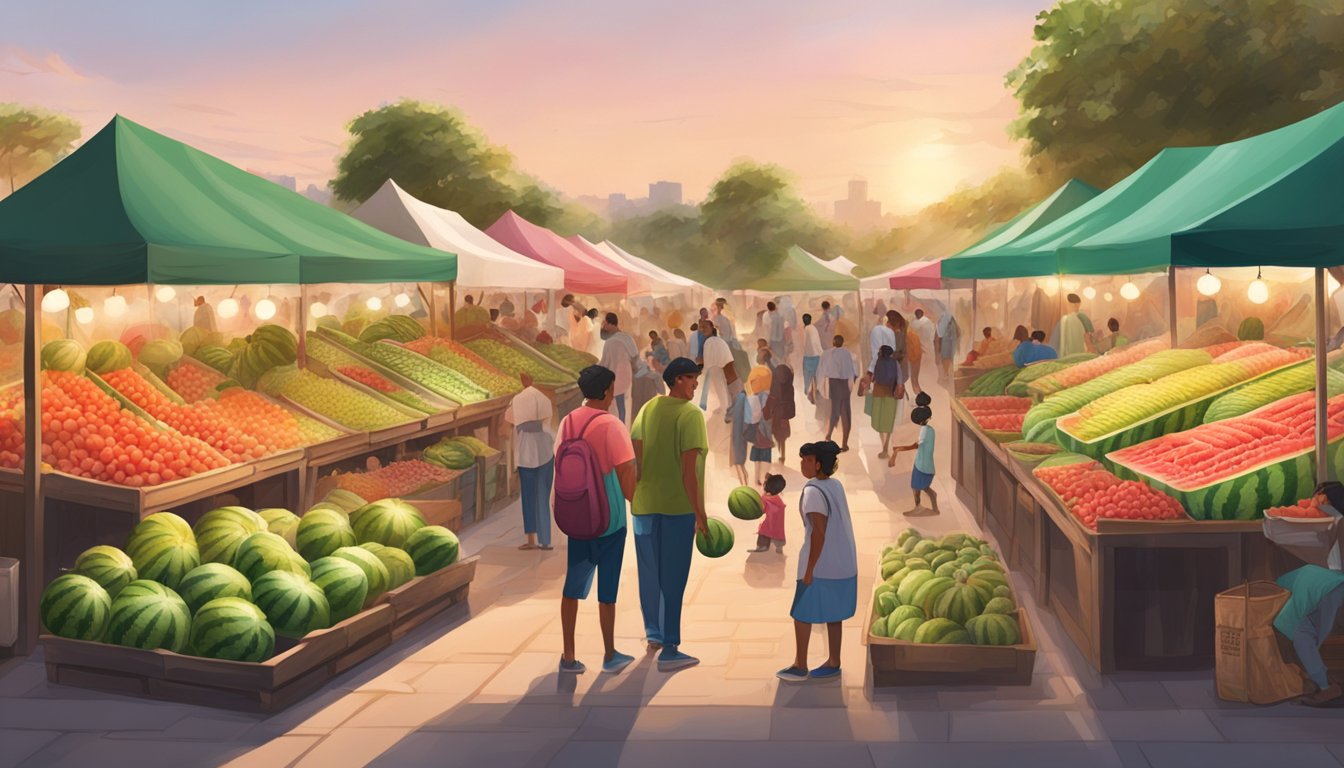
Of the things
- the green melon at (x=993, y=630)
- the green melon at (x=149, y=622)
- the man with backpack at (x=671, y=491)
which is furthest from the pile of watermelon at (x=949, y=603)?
the green melon at (x=149, y=622)

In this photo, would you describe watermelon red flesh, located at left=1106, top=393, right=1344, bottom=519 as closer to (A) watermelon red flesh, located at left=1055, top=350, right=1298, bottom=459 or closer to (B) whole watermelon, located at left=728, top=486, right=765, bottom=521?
(A) watermelon red flesh, located at left=1055, top=350, right=1298, bottom=459

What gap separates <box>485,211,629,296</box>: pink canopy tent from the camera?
76.6 ft

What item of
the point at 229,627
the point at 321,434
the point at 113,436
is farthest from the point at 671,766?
the point at 321,434

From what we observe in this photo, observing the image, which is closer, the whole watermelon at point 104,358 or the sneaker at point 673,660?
the sneaker at point 673,660

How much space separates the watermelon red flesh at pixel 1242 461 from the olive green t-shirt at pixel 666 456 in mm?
3073

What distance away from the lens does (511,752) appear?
6469 millimetres

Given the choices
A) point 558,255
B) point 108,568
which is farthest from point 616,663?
point 558,255

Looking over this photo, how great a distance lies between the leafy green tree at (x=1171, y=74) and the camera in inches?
1053

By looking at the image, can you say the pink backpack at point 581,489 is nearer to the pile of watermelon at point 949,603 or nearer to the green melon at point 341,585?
the green melon at point 341,585

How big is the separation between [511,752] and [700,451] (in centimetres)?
224

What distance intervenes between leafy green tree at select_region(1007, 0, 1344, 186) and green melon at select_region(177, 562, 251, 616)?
24.7 m

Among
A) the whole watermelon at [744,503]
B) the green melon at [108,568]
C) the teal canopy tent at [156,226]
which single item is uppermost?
the teal canopy tent at [156,226]

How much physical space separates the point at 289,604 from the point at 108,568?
1.19m

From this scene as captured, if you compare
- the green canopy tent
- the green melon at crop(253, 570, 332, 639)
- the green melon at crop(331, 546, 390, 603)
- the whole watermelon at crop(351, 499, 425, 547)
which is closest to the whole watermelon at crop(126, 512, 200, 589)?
the green melon at crop(253, 570, 332, 639)
